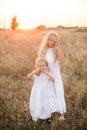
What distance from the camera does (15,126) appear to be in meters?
5.67

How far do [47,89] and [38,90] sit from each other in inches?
6.9

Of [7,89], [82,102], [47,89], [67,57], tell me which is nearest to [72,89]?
[82,102]

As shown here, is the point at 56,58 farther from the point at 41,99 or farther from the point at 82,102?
the point at 82,102

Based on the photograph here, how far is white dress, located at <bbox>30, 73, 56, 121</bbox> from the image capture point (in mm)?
5793

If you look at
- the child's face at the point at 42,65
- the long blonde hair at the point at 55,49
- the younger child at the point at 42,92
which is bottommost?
the younger child at the point at 42,92

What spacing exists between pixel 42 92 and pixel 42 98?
13 cm

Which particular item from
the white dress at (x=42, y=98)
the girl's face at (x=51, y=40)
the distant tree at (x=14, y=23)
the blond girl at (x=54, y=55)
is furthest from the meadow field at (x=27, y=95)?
the distant tree at (x=14, y=23)

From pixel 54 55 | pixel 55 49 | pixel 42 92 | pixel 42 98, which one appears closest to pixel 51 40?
pixel 55 49

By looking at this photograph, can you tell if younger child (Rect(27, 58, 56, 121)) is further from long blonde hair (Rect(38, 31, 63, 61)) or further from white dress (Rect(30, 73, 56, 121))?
long blonde hair (Rect(38, 31, 63, 61))

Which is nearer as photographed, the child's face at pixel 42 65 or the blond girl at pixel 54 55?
the child's face at pixel 42 65

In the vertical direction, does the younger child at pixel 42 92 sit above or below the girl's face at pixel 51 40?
below

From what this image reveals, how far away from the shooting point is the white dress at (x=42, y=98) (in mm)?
5793

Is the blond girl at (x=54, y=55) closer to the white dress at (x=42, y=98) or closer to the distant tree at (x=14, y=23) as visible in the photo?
the white dress at (x=42, y=98)

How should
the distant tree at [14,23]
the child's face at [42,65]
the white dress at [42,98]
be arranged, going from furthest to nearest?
1. the distant tree at [14,23]
2. the white dress at [42,98]
3. the child's face at [42,65]
